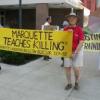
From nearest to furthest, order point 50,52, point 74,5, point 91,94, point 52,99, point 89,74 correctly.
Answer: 1. point 52,99
2. point 91,94
3. point 50,52
4. point 89,74
5. point 74,5

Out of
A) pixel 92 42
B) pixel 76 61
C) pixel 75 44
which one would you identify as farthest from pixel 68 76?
pixel 92 42

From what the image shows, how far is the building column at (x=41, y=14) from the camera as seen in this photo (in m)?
27.7

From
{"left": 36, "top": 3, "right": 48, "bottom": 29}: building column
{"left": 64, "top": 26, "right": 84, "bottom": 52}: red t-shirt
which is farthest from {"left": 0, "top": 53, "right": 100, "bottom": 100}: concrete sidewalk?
{"left": 36, "top": 3, "right": 48, "bottom": 29}: building column

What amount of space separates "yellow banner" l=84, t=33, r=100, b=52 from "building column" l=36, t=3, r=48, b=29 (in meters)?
16.6

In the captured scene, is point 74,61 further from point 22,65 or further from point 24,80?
point 22,65

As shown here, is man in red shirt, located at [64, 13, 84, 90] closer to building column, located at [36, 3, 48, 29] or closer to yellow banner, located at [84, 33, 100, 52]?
yellow banner, located at [84, 33, 100, 52]

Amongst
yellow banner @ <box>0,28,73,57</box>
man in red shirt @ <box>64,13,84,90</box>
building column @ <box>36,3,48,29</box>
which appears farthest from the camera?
building column @ <box>36,3,48,29</box>

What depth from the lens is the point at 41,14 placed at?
28031 millimetres

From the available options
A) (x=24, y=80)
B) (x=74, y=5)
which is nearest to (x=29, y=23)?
(x=74, y=5)

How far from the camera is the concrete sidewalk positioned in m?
7.77

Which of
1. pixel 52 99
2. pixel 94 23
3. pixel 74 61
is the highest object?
pixel 94 23

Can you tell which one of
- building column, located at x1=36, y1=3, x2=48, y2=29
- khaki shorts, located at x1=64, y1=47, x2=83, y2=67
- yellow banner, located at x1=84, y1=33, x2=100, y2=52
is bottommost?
khaki shorts, located at x1=64, y1=47, x2=83, y2=67

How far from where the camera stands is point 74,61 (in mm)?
8211

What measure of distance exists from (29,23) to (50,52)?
26.1 metres
